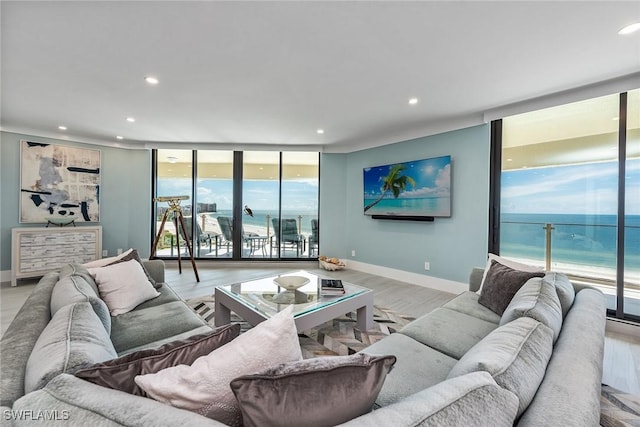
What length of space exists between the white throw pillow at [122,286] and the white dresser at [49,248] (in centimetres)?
293

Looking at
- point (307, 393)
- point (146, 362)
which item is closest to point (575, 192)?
point (307, 393)

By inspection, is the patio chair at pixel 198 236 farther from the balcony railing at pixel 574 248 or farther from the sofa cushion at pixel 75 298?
the balcony railing at pixel 574 248

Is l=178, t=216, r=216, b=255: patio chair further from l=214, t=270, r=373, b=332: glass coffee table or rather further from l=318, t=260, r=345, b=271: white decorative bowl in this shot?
l=214, t=270, r=373, b=332: glass coffee table

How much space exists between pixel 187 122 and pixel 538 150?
4.57m

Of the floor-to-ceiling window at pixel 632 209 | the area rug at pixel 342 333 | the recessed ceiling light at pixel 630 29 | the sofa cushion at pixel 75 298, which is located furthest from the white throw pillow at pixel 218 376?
the floor-to-ceiling window at pixel 632 209

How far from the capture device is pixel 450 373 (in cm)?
91

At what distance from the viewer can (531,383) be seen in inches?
31.5

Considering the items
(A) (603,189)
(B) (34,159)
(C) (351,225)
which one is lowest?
(C) (351,225)

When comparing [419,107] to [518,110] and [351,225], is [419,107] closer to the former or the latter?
[518,110]

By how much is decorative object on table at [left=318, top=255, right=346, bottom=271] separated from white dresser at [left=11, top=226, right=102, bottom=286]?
3756 mm

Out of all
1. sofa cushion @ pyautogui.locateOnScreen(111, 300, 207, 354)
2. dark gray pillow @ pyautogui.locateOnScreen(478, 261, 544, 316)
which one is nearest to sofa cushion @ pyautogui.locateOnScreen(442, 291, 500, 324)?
dark gray pillow @ pyautogui.locateOnScreen(478, 261, 544, 316)

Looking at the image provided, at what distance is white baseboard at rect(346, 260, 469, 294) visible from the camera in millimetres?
3623

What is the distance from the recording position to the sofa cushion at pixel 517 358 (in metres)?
0.77

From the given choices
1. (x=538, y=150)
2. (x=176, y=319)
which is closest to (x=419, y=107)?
(x=538, y=150)
